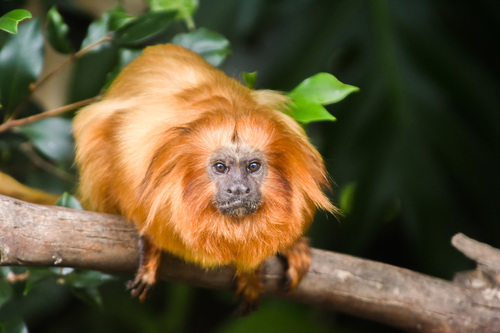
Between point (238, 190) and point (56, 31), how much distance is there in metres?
0.89

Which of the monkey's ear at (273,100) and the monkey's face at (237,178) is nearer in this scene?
the monkey's face at (237,178)

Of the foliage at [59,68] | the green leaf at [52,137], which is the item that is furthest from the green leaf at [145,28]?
the green leaf at [52,137]

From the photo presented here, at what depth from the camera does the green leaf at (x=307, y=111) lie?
159cm

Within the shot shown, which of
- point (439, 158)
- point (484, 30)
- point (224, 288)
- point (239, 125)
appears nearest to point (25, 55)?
point (239, 125)

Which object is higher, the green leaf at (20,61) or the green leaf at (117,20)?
the green leaf at (117,20)

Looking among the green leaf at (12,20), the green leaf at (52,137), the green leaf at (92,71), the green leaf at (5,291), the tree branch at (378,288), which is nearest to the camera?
the green leaf at (12,20)

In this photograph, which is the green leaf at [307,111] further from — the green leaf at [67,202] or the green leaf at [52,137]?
the green leaf at [52,137]

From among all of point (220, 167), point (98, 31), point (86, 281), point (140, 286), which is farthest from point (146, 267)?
point (98, 31)

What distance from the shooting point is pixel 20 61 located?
5.89 feet

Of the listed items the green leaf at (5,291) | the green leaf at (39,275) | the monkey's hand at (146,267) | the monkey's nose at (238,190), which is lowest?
the green leaf at (5,291)

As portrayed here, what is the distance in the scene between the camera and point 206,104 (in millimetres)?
1655

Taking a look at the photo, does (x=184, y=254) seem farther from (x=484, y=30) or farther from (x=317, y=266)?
(x=484, y=30)

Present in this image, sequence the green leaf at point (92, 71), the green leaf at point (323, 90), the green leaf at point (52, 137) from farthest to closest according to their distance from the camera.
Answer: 1. the green leaf at point (92, 71)
2. the green leaf at point (52, 137)
3. the green leaf at point (323, 90)

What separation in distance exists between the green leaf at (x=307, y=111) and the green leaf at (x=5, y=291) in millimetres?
1065
